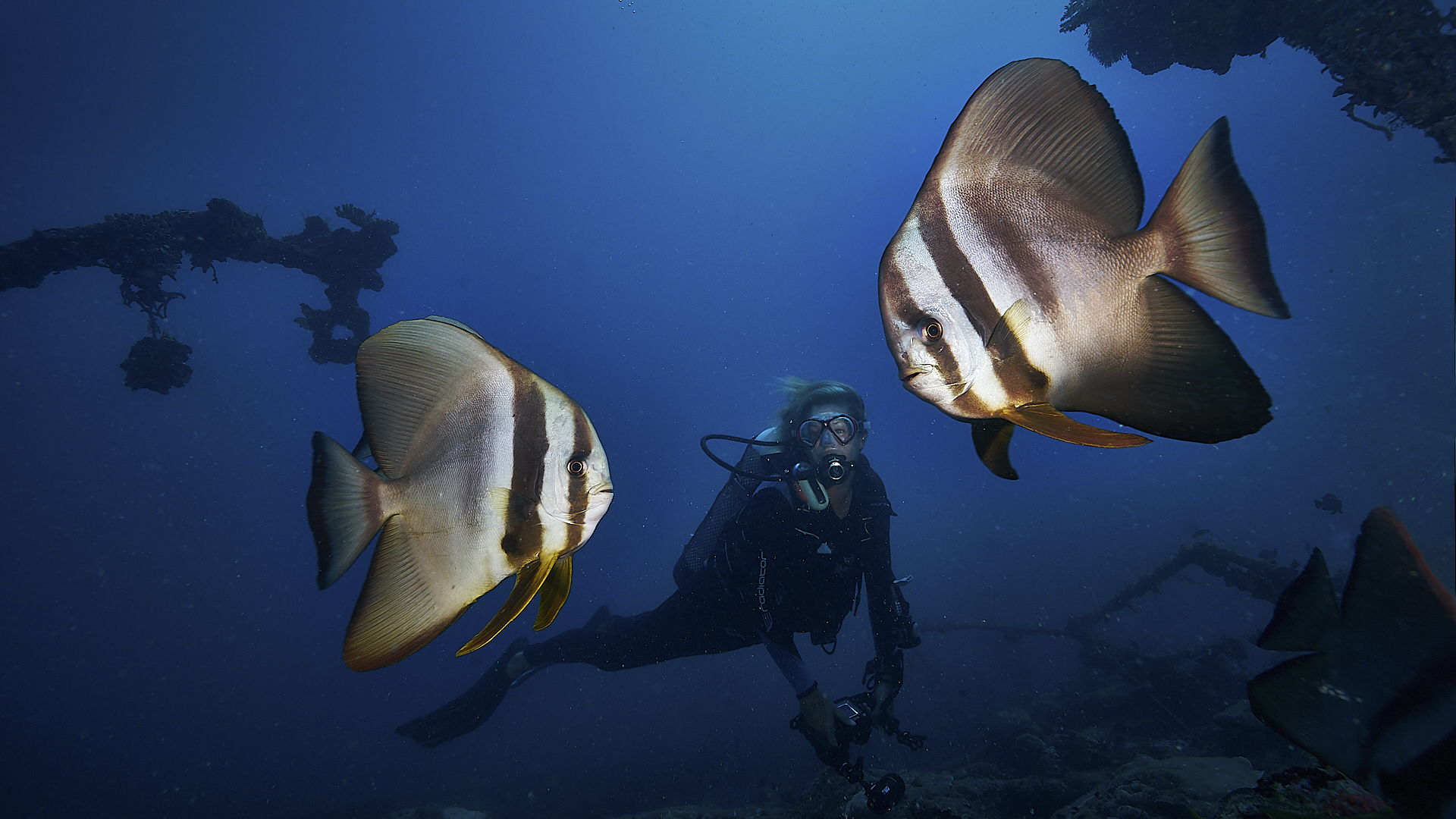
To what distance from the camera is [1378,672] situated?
3.29 ft

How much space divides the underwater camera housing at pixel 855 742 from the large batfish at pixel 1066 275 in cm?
361

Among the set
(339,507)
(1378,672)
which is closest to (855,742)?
(1378,672)

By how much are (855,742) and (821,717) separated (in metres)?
0.36

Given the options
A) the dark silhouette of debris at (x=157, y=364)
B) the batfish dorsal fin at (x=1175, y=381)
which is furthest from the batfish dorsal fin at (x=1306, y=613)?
the dark silhouette of debris at (x=157, y=364)

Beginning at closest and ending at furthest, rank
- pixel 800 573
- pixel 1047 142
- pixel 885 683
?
pixel 1047 142 < pixel 885 683 < pixel 800 573

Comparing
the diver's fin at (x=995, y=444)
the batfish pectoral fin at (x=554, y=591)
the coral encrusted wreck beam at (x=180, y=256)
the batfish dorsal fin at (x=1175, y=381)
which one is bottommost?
the batfish pectoral fin at (x=554, y=591)

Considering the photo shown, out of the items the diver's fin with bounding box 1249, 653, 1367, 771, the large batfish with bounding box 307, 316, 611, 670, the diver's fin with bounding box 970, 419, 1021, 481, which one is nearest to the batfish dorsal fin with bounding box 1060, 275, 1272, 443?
the diver's fin with bounding box 970, 419, 1021, 481

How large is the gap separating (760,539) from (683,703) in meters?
18.9

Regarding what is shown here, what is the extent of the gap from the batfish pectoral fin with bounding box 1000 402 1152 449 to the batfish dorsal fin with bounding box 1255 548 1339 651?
64 cm

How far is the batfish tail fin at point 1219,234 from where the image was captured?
785 millimetres

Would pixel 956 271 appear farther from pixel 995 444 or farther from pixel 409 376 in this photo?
pixel 409 376

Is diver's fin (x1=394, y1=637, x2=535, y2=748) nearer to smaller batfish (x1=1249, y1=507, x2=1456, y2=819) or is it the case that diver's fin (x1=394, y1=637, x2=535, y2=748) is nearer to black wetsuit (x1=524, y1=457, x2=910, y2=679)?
black wetsuit (x1=524, y1=457, x2=910, y2=679)

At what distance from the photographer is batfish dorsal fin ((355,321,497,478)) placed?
1.31 metres

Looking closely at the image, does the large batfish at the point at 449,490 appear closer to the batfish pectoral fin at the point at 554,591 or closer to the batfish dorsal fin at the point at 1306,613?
the batfish pectoral fin at the point at 554,591
